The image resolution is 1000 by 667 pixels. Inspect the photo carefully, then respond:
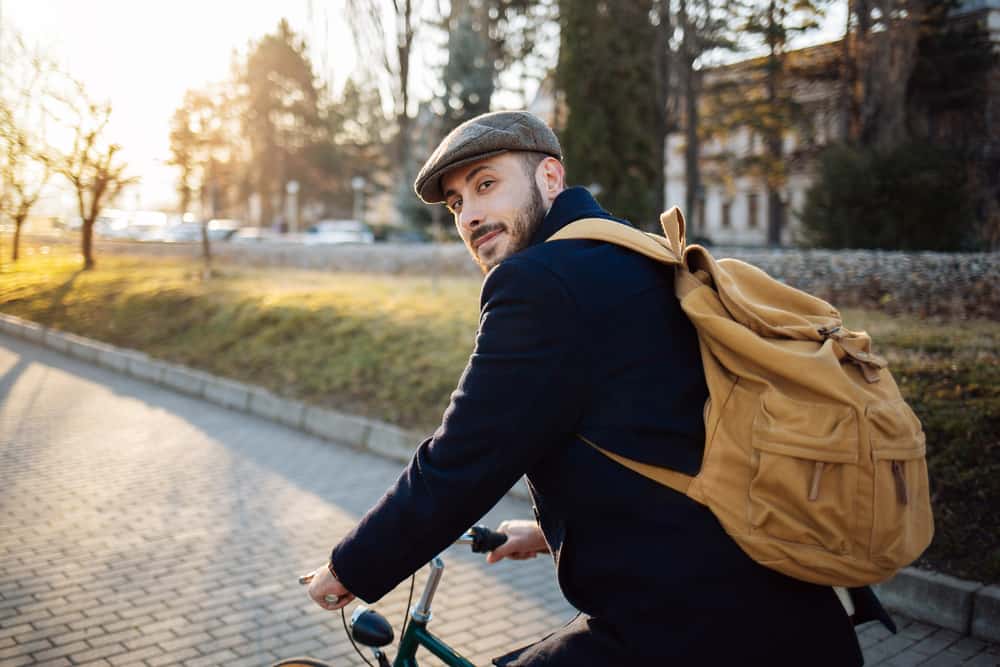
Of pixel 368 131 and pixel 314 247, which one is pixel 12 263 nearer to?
pixel 314 247

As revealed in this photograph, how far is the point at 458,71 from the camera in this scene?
34.4m

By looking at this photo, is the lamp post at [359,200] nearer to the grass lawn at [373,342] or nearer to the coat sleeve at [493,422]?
the grass lawn at [373,342]

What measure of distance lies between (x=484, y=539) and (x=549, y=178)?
0.97 meters

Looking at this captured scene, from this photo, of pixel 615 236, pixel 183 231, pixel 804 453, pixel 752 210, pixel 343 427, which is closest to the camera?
pixel 804 453

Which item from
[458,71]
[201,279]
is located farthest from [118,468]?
[458,71]

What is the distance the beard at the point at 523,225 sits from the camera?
2.20 meters

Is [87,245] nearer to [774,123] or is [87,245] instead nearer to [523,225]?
[774,123]

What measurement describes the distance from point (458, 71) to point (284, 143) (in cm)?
3671

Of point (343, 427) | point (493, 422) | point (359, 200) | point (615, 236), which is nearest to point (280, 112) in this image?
point (359, 200)

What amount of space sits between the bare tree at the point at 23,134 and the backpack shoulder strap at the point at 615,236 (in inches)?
747

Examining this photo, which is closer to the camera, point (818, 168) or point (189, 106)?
point (818, 168)

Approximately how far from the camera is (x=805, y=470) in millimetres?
1760

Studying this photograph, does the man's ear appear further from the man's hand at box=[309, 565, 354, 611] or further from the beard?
the man's hand at box=[309, 565, 354, 611]

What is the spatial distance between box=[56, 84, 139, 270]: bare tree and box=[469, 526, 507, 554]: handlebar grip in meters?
21.0
